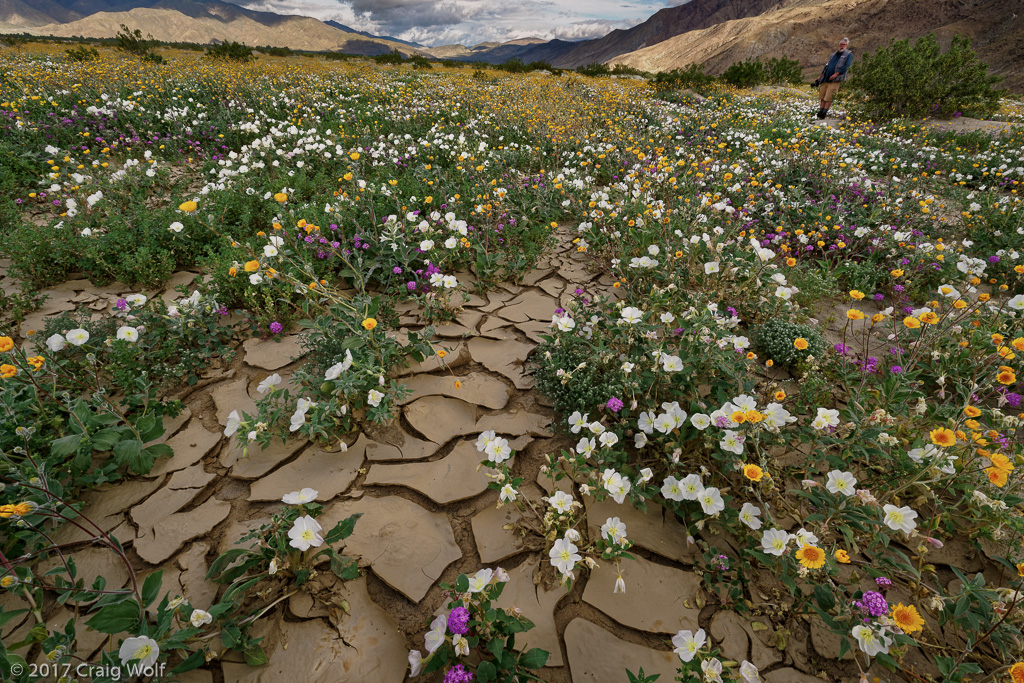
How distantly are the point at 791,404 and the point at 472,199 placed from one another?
3796 millimetres

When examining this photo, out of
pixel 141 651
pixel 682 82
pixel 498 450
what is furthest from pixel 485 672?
pixel 682 82

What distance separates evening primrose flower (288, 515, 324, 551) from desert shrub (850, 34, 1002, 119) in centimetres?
1679

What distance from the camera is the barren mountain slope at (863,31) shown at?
33.8 m

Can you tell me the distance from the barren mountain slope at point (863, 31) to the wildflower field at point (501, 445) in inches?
1600

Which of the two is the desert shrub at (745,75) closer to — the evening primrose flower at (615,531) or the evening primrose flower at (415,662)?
the evening primrose flower at (615,531)

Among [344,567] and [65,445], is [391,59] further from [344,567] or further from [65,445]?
[344,567]

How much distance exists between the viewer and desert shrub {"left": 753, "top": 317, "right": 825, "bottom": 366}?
2.93m

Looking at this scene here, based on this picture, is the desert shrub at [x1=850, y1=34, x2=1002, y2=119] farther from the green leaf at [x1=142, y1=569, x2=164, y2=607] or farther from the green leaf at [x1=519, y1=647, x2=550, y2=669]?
the green leaf at [x1=142, y1=569, x2=164, y2=607]

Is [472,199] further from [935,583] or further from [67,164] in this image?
[67,164]

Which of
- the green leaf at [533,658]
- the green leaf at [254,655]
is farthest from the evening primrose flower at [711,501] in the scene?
the green leaf at [254,655]

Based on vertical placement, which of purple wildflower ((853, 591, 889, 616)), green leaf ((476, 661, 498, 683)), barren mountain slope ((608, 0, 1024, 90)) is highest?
barren mountain slope ((608, 0, 1024, 90))

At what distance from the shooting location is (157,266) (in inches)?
140

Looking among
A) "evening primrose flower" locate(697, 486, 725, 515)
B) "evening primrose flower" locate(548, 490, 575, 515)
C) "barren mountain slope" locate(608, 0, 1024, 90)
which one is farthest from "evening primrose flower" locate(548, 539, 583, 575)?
"barren mountain slope" locate(608, 0, 1024, 90)

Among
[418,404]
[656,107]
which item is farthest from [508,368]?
[656,107]
